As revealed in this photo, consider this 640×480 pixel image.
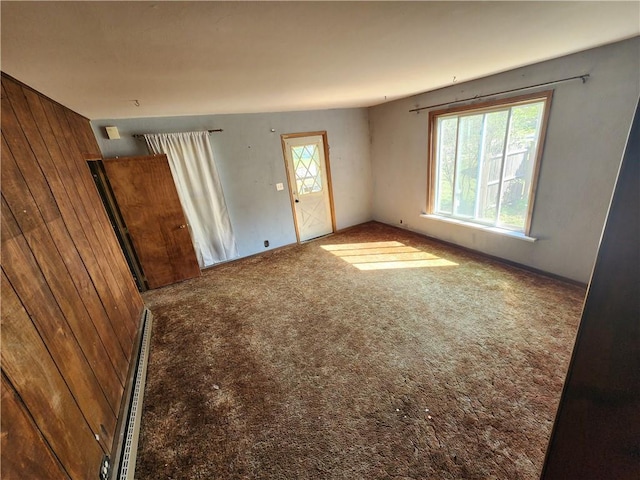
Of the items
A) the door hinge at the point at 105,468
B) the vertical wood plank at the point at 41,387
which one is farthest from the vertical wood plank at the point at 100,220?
the vertical wood plank at the point at 41,387

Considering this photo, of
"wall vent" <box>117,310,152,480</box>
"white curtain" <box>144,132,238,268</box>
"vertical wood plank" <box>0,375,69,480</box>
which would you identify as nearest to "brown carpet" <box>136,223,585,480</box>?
"wall vent" <box>117,310,152,480</box>

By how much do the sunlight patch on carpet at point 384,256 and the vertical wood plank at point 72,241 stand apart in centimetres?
279

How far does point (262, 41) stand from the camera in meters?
1.33

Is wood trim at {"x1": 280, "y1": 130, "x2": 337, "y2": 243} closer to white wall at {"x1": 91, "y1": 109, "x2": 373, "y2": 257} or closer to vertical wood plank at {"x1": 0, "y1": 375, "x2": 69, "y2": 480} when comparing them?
white wall at {"x1": 91, "y1": 109, "x2": 373, "y2": 257}

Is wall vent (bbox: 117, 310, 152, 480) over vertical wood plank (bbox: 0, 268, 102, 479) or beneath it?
beneath

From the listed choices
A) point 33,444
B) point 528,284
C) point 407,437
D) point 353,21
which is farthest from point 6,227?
point 528,284

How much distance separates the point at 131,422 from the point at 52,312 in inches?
37.7

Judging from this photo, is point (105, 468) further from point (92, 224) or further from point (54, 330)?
point (92, 224)

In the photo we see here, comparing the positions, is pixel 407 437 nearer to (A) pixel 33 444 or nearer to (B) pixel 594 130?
(A) pixel 33 444

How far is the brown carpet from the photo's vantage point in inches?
59.0

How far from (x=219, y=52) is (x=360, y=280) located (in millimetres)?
2722

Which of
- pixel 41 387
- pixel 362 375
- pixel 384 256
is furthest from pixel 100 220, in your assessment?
pixel 384 256

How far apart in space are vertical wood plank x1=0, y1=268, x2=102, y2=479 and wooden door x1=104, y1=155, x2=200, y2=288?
266 cm

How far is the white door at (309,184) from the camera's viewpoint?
454 cm
